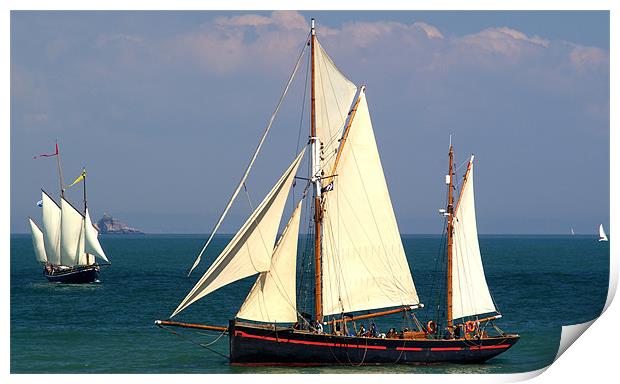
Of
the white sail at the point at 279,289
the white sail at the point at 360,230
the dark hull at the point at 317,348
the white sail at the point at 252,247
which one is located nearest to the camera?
the white sail at the point at 252,247

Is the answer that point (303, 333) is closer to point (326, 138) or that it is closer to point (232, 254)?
point (232, 254)

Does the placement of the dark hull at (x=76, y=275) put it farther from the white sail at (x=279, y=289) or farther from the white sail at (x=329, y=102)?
the white sail at (x=279, y=289)

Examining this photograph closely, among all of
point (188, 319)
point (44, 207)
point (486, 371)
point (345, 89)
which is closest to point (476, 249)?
point (486, 371)

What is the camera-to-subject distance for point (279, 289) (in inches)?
1344

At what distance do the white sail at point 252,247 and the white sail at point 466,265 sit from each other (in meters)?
5.87

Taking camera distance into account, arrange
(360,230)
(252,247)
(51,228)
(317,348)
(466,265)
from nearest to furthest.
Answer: (252,247) < (317,348) < (360,230) < (466,265) < (51,228)

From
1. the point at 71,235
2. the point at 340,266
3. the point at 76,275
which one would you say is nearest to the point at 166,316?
the point at 340,266

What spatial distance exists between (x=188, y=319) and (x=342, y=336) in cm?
1704

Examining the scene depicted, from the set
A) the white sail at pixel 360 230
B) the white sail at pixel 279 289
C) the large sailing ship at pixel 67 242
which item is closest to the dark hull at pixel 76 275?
the large sailing ship at pixel 67 242

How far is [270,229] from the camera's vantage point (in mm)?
33844

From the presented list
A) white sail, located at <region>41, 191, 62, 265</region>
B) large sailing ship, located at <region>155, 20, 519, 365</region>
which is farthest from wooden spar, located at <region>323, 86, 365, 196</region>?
white sail, located at <region>41, 191, 62, 265</region>

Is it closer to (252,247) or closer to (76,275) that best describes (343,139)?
(252,247)

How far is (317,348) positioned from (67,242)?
39.0 metres

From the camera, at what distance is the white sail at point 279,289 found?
34.0 m
